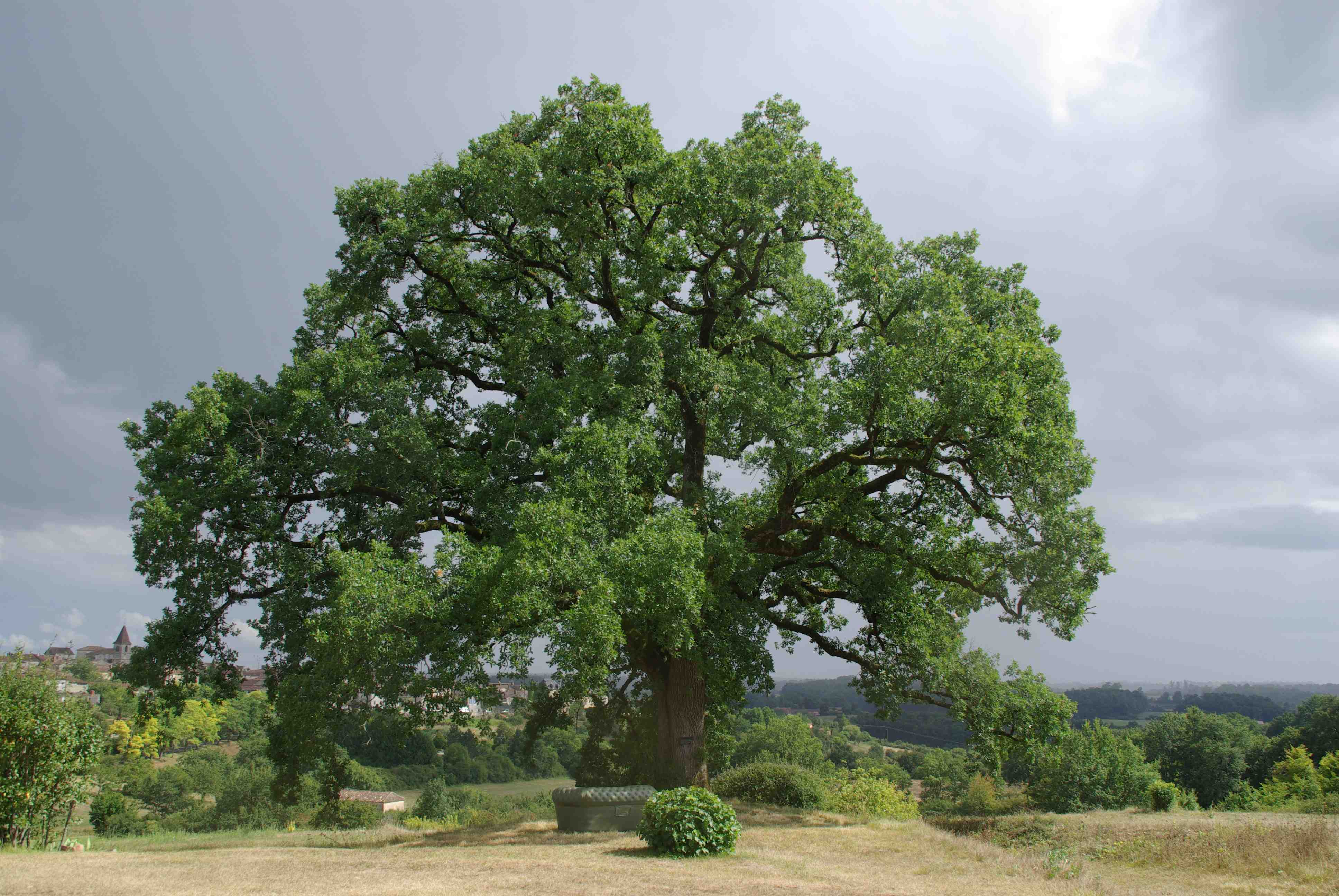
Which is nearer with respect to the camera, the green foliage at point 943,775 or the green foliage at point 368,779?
the green foliage at point 943,775

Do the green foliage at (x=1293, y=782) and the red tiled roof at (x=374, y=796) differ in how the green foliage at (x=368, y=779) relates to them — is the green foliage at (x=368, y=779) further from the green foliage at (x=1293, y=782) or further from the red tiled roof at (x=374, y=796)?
the green foliage at (x=1293, y=782)

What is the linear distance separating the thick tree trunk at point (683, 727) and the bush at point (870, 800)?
636 cm

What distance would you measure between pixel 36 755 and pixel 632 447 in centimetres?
1095

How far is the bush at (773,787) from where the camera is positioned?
21.2m

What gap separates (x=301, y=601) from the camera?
53.9 ft

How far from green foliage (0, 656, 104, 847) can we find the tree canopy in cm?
293

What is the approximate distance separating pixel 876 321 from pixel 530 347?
25.0ft

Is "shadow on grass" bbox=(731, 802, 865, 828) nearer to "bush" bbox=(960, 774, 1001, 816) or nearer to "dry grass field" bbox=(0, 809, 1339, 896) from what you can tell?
"dry grass field" bbox=(0, 809, 1339, 896)

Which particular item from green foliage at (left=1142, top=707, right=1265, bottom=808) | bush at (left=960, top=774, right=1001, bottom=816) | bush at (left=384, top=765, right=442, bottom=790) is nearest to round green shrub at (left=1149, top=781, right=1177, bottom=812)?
bush at (left=960, top=774, right=1001, bottom=816)

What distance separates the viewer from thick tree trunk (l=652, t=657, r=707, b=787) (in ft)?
56.3

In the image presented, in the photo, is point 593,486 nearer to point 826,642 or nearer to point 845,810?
point 826,642

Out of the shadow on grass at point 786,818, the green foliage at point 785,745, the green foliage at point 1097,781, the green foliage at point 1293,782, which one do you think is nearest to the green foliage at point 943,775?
the green foliage at point 1097,781

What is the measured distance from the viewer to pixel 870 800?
27.4m

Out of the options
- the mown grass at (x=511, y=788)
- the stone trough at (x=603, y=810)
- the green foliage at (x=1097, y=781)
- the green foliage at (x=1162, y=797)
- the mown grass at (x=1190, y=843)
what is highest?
the stone trough at (x=603, y=810)
